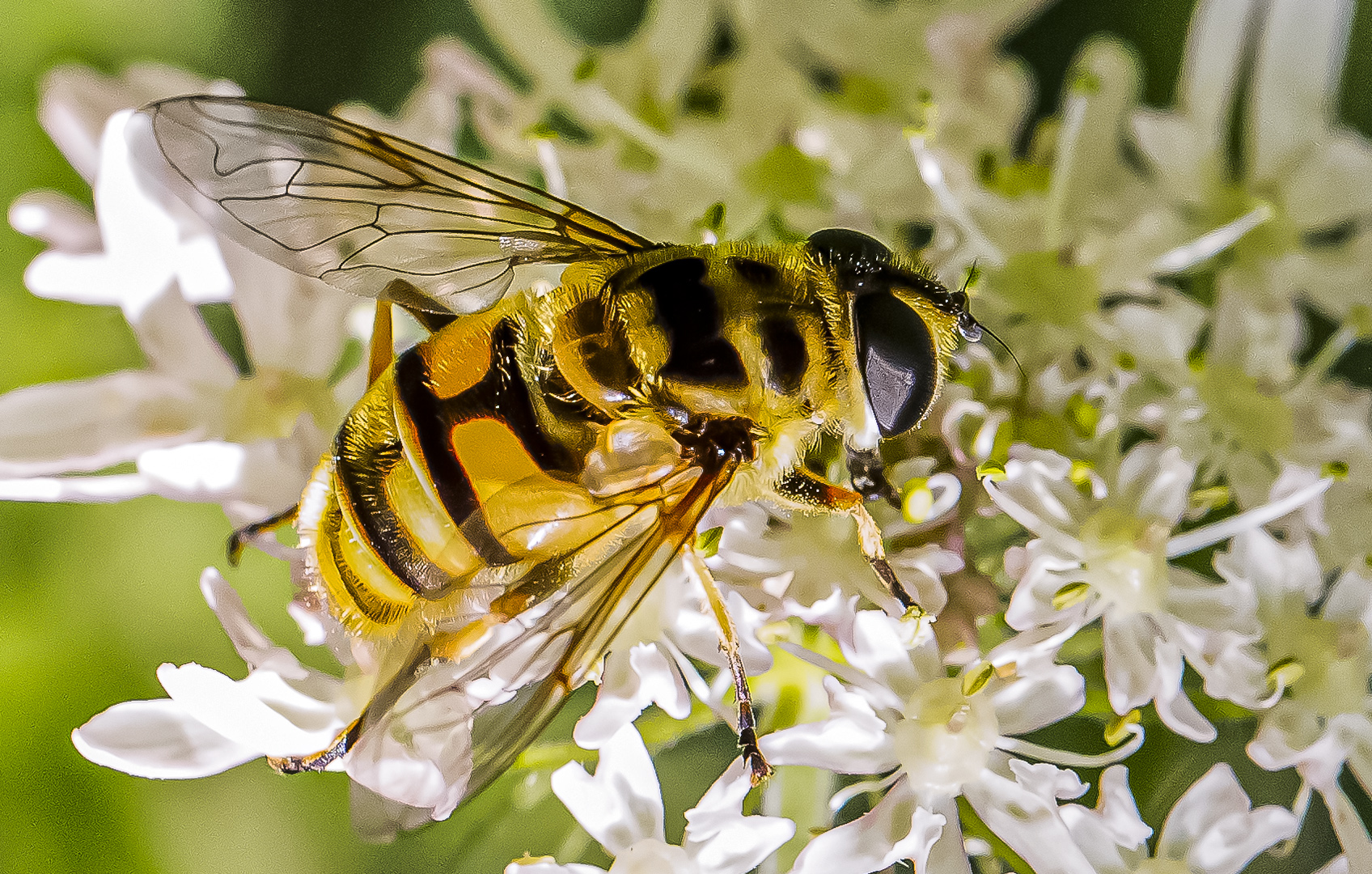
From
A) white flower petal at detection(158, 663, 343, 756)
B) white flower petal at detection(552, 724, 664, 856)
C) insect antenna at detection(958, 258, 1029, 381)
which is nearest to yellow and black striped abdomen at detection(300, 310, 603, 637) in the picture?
white flower petal at detection(158, 663, 343, 756)

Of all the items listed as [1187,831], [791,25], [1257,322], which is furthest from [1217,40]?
[1187,831]

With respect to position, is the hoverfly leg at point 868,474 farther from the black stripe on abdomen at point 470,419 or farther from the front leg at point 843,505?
the black stripe on abdomen at point 470,419

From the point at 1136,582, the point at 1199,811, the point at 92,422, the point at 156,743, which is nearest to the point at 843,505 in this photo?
the point at 1136,582

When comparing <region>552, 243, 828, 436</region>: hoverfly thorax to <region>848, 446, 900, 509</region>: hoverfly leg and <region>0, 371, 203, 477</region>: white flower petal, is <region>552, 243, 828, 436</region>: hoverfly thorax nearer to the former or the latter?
<region>848, 446, 900, 509</region>: hoverfly leg

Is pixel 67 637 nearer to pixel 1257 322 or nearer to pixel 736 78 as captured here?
pixel 736 78

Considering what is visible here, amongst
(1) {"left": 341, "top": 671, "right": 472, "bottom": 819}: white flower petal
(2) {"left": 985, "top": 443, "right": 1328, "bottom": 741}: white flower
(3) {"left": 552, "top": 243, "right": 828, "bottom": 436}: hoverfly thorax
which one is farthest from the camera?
(2) {"left": 985, "top": 443, "right": 1328, "bottom": 741}: white flower

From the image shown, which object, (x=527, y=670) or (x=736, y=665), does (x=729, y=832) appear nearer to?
(x=736, y=665)
